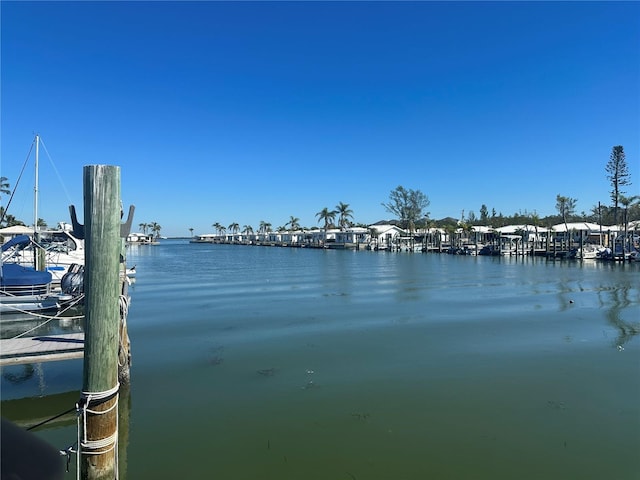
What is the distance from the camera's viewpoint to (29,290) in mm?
18047

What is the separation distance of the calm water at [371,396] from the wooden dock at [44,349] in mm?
975

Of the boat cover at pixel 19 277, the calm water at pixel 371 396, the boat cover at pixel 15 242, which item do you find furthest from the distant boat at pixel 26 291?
the boat cover at pixel 15 242

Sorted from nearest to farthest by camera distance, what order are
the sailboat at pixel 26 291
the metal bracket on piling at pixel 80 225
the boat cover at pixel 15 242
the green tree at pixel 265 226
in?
the metal bracket on piling at pixel 80 225, the sailboat at pixel 26 291, the boat cover at pixel 15 242, the green tree at pixel 265 226

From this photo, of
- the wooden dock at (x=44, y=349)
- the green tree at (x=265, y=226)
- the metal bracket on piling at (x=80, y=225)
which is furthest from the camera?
the green tree at (x=265, y=226)

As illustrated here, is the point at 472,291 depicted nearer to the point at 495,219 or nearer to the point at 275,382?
the point at 275,382

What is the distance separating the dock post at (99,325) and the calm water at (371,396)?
129cm

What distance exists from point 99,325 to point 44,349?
14.9 ft

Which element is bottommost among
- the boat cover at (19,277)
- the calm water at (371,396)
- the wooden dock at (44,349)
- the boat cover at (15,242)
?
the calm water at (371,396)

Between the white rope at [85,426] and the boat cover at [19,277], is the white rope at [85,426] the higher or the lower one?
the lower one

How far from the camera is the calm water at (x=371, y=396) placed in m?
6.17

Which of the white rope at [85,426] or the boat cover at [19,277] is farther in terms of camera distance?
the boat cover at [19,277]

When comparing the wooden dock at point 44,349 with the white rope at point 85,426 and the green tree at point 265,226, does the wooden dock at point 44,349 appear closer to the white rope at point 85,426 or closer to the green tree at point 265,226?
the white rope at point 85,426

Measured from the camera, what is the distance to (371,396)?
27.6 ft

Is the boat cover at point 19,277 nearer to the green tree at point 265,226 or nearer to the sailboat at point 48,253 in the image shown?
the sailboat at point 48,253
